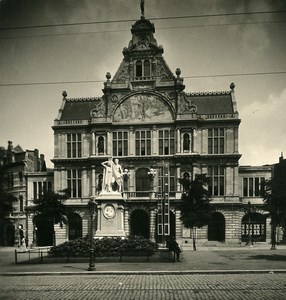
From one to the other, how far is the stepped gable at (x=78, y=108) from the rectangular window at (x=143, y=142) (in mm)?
7290

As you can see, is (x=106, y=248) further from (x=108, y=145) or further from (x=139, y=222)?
(x=108, y=145)

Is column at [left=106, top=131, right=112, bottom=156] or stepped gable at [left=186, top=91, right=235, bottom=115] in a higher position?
stepped gable at [left=186, top=91, right=235, bottom=115]

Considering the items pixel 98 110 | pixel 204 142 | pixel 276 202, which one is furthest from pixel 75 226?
pixel 276 202

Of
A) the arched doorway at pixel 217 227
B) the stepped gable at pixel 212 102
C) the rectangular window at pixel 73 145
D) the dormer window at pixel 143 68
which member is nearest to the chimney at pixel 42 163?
the rectangular window at pixel 73 145

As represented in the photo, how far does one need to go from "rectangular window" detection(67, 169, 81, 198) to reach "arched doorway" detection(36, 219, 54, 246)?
15.4ft

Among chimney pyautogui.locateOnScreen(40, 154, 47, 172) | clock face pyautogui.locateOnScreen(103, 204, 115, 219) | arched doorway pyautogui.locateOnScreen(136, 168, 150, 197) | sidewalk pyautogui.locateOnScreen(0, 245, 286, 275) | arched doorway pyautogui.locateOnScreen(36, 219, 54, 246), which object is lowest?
arched doorway pyautogui.locateOnScreen(36, 219, 54, 246)

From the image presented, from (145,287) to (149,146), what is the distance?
32987mm

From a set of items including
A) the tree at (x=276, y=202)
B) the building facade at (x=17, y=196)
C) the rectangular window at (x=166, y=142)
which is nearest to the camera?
the tree at (x=276, y=202)

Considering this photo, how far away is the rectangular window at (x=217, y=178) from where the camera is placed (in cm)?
4694

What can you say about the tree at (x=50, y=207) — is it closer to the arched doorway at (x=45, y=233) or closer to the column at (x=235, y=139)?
the arched doorway at (x=45, y=233)

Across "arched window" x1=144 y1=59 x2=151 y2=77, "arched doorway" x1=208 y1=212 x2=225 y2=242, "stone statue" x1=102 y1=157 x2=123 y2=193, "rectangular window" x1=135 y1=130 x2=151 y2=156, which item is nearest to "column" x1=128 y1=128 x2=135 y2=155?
"rectangular window" x1=135 y1=130 x2=151 y2=156

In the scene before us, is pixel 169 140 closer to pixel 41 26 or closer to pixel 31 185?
pixel 31 185

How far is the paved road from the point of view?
44.8ft

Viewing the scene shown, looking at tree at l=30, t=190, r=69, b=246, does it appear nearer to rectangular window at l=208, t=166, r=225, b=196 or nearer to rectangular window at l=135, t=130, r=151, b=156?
rectangular window at l=135, t=130, r=151, b=156
